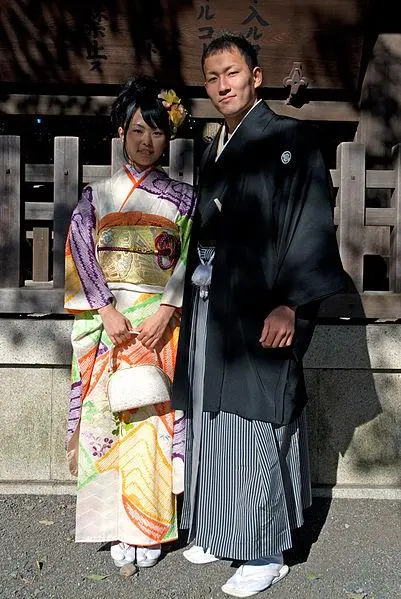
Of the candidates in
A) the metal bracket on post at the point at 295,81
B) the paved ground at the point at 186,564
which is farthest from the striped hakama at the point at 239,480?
the metal bracket on post at the point at 295,81

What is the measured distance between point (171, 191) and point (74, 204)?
91 cm

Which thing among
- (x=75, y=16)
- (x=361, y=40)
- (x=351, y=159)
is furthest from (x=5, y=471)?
(x=361, y=40)

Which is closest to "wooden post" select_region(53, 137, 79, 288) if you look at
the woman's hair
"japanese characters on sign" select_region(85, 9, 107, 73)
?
the woman's hair

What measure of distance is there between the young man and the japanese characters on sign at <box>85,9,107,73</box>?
8.10 feet

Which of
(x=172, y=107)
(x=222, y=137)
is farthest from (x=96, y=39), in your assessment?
(x=222, y=137)

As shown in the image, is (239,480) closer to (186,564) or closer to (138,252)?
(186,564)

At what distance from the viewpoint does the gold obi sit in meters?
3.20

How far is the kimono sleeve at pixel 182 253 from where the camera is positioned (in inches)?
126

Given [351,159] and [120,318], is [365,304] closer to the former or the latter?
[351,159]

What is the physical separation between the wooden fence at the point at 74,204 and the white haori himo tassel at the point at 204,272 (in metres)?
0.92

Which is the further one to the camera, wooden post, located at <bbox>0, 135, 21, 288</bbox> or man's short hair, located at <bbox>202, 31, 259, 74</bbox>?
wooden post, located at <bbox>0, 135, 21, 288</bbox>

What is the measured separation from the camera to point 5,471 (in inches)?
164

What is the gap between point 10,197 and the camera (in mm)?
4043

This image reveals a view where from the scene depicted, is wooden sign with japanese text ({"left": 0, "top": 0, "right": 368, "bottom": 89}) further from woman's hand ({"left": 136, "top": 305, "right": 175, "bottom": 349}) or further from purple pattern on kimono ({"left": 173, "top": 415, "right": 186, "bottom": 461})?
purple pattern on kimono ({"left": 173, "top": 415, "right": 186, "bottom": 461})
